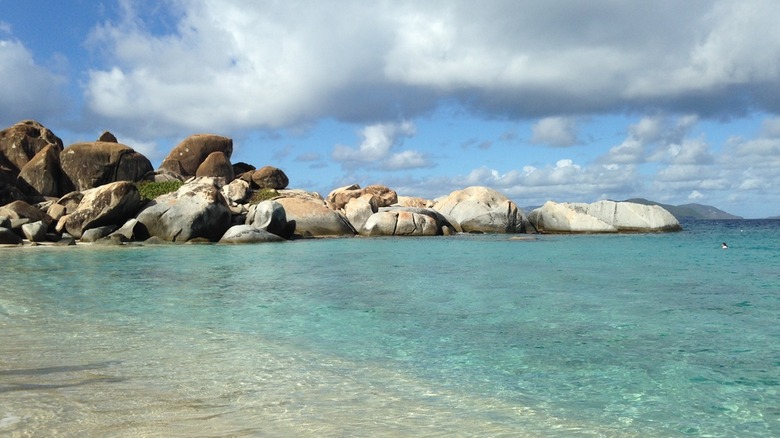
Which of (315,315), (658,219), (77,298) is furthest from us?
(658,219)

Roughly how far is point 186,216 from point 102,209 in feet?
11.6

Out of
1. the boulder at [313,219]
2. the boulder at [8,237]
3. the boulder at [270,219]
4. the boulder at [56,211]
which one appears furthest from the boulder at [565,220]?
the boulder at [8,237]

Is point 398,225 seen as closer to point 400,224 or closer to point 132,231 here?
point 400,224

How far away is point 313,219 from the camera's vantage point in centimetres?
3331

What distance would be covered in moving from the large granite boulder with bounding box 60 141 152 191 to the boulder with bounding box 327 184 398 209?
39.5ft

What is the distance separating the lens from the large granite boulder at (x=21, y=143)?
121 ft

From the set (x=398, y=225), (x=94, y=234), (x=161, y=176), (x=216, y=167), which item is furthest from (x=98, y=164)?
(x=398, y=225)

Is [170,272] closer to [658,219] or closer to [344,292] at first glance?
[344,292]

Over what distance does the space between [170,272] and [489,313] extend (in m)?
9.37

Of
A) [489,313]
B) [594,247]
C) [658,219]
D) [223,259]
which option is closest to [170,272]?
[223,259]

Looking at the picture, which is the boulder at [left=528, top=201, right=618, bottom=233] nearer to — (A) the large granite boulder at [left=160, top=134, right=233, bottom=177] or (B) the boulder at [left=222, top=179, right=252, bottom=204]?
(B) the boulder at [left=222, top=179, right=252, bottom=204]

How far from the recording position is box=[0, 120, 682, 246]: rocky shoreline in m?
27.1

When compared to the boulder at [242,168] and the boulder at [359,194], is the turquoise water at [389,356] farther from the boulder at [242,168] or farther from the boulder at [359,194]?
the boulder at [242,168]

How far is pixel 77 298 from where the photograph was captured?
11.1 m
